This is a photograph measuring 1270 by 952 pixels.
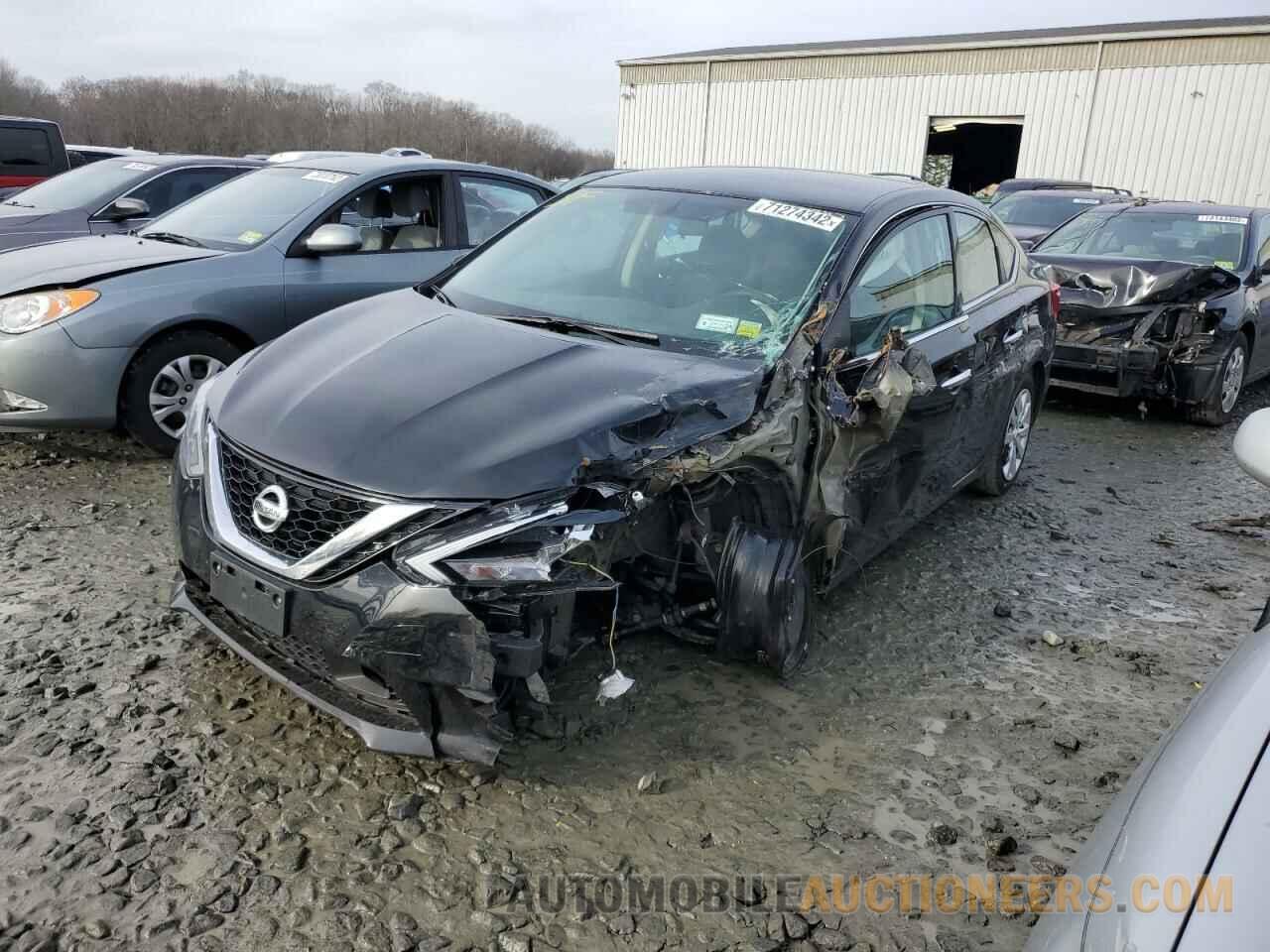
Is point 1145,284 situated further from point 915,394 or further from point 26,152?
point 26,152

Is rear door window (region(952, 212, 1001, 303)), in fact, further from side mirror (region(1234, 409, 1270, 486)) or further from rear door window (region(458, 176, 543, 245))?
rear door window (region(458, 176, 543, 245))

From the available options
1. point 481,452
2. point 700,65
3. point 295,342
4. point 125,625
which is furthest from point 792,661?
point 700,65

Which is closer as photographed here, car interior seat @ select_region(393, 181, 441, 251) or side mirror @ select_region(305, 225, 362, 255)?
side mirror @ select_region(305, 225, 362, 255)

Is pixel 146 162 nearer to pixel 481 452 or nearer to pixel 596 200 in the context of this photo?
pixel 596 200

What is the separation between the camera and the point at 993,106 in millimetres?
23734

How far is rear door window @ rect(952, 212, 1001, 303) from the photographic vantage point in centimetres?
436

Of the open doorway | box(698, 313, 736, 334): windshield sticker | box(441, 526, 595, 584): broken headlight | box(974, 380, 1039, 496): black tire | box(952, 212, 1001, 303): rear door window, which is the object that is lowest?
box(974, 380, 1039, 496): black tire

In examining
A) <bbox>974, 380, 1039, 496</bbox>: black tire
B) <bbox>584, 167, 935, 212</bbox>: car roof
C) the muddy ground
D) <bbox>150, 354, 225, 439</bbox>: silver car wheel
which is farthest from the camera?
<bbox>974, 380, 1039, 496</bbox>: black tire

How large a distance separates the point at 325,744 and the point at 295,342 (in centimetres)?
137

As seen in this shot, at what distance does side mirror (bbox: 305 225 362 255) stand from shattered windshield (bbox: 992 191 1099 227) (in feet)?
Answer: 32.0

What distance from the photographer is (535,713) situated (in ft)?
9.81

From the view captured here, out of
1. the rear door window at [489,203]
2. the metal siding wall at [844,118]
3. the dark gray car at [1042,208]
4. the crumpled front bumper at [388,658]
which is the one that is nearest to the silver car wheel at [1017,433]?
the rear door window at [489,203]

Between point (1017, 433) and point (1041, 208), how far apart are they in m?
8.56

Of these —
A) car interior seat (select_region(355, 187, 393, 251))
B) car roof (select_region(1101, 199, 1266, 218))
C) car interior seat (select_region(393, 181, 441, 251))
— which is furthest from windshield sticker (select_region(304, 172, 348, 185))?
car roof (select_region(1101, 199, 1266, 218))
